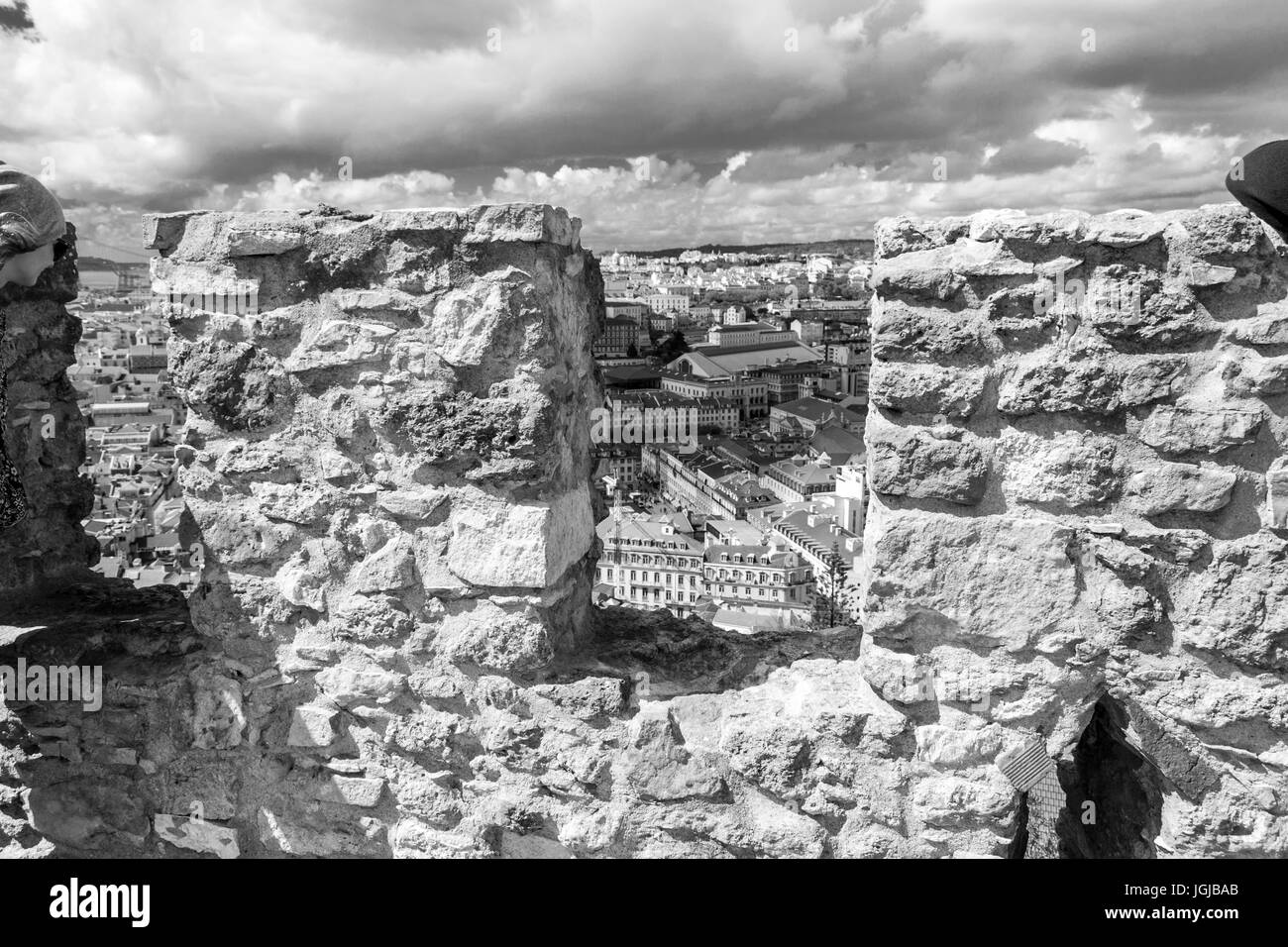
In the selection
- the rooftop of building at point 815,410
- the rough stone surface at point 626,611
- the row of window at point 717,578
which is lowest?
the rooftop of building at point 815,410

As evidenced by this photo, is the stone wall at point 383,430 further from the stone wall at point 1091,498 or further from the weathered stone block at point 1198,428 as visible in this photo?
the weathered stone block at point 1198,428

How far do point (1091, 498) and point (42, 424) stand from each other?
4.03 metres

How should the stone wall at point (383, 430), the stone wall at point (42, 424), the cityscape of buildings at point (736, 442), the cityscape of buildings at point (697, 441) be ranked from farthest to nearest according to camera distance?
the cityscape of buildings at point (736, 442) < the cityscape of buildings at point (697, 441) < the stone wall at point (42, 424) < the stone wall at point (383, 430)

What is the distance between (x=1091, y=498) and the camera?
298 centimetres

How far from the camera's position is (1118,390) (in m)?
2.91

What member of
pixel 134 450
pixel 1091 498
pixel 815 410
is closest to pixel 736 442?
pixel 815 410

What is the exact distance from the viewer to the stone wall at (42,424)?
405 cm

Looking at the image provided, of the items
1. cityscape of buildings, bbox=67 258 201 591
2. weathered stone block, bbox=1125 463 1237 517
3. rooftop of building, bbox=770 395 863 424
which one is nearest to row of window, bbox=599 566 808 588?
cityscape of buildings, bbox=67 258 201 591

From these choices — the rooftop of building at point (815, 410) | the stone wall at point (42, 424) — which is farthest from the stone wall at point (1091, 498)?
the rooftop of building at point (815, 410)

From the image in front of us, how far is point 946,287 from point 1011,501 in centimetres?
69

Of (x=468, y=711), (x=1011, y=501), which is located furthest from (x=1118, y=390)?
(x=468, y=711)

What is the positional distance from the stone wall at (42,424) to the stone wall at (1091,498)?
3323 millimetres
